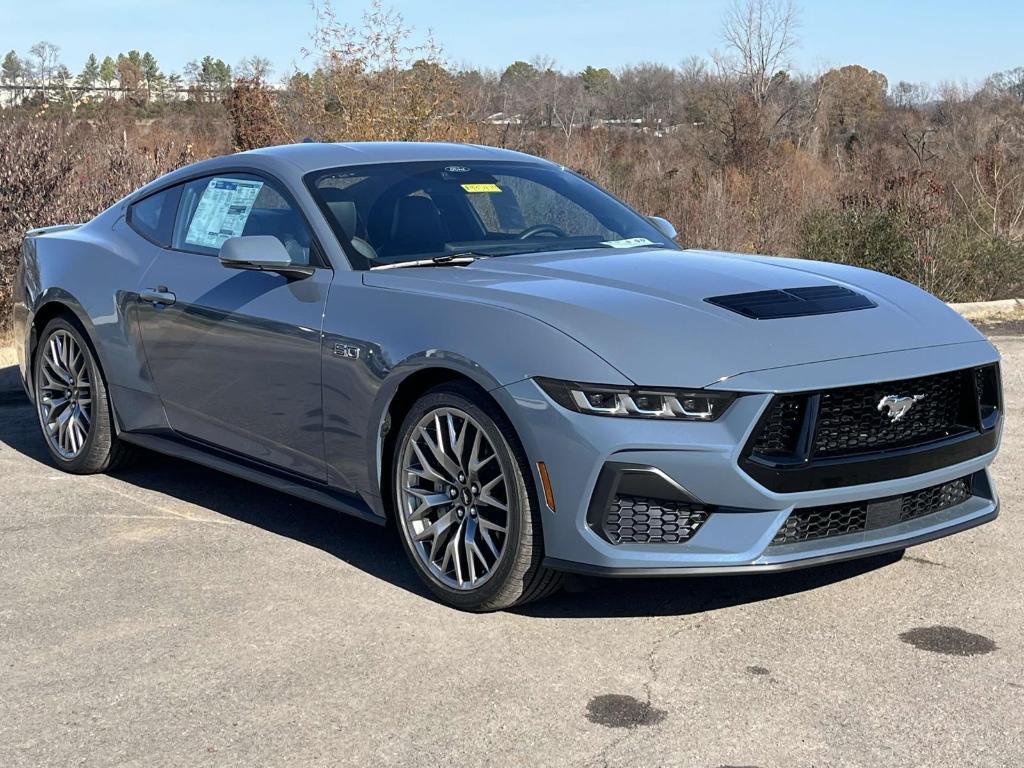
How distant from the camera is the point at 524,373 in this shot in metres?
4.23

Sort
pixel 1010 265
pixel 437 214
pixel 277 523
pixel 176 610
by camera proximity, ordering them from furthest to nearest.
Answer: pixel 1010 265 → pixel 277 523 → pixel 437 214 → pixel 176 610

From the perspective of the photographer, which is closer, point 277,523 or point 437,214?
point 437,214

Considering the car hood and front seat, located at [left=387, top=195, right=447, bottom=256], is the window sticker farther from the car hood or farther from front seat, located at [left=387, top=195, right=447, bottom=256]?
the car hood

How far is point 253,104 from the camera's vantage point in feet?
69.7

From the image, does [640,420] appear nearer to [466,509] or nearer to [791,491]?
[791,491]

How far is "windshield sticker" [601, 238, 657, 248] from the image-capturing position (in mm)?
5682

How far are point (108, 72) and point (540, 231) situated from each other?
10290 centimetres

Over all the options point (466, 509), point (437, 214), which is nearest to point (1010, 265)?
point (437, 214)

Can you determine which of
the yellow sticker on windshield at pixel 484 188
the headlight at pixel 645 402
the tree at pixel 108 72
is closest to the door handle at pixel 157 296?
the yellow sticker on windshield at pixel 484 188

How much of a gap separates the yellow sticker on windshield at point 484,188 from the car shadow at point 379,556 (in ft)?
4.93

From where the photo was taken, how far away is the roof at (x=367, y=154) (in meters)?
5.71

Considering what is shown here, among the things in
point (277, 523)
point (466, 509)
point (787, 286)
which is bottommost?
point (277, 523)

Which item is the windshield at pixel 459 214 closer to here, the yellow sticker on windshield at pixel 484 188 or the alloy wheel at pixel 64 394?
the yellow sticker on windshield at pixel 484 188

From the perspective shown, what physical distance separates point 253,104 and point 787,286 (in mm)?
17689
